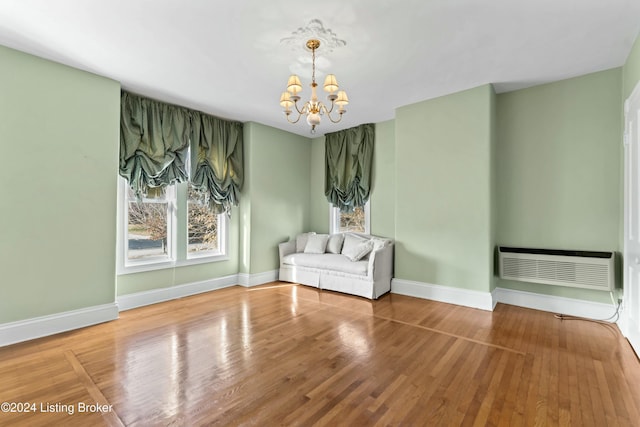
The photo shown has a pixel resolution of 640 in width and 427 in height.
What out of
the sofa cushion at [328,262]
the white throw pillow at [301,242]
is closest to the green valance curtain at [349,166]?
the white throw pillow at [301,242]

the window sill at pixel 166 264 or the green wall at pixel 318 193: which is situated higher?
the green wall at pixel 318 193

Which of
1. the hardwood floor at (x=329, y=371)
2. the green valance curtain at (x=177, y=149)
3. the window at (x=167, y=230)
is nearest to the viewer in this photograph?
the hardwood floor at (x=329, y=371)

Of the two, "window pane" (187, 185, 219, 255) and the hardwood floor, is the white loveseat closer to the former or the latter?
the hardwood floor

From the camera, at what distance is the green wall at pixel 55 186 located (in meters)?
2.88

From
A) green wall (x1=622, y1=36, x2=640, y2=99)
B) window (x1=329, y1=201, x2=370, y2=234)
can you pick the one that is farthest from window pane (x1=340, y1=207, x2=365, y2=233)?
green wall (x1=622, y1=36, x2=640, y2=99)

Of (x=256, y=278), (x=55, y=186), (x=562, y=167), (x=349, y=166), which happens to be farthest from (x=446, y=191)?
(x=55, y=186)

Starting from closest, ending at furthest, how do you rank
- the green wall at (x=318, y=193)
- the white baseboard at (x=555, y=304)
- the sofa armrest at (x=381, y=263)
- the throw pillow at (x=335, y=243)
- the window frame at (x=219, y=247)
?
the white baseboard at (x=555, y=304) → the sofa armrest at (x=381, y=263) → the window frame at (x=219, y=247) → the throw pillow at (x=335, y=243) → the green wall at (x=318, y=193)

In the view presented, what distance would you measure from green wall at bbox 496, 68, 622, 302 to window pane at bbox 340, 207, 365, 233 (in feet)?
7.59

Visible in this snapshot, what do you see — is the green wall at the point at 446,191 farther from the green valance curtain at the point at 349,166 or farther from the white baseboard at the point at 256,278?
the white baseboard at the point at 256,278

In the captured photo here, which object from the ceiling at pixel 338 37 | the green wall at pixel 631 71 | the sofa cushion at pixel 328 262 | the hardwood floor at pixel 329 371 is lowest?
the hardwood floor at pixel 329 371

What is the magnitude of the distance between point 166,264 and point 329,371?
3.13 m

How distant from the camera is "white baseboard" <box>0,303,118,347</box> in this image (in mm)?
2848

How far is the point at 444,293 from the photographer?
13.4 ft

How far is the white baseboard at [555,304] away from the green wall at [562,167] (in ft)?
0.24
